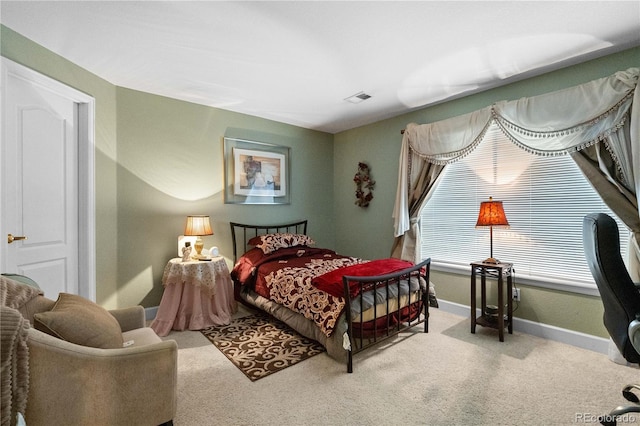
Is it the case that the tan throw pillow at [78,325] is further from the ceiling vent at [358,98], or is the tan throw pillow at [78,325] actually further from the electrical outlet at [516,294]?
the electrical outlet at [516,294]

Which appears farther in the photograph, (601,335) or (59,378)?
(601,335)

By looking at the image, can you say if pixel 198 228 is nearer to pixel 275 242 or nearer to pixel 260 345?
pixel 275 242

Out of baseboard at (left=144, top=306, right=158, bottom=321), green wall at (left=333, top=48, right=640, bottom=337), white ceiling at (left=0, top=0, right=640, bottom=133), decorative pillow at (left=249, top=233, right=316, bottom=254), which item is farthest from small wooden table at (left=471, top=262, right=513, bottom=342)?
baseboard at (left=144, top=306, right=158, bottom=321)

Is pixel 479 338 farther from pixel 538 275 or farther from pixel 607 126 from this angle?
pixel 607 126

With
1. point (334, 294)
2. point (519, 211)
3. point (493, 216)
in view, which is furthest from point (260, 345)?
point (519, 211)

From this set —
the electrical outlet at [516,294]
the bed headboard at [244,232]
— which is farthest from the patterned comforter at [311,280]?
the electrical outlet at [516,294]

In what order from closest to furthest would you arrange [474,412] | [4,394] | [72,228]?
[4,394] < [474,412] < [72,228]

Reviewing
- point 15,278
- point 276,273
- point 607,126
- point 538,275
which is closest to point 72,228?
point 15,278

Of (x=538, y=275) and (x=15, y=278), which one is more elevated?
(x=15, y=278)

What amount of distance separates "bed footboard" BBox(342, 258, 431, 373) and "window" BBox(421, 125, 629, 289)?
3.05ft

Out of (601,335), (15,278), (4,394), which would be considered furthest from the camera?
(601,335)

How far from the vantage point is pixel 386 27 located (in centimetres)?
222

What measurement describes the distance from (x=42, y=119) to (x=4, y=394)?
247 centimetres

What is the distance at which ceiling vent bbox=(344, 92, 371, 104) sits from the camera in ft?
11.5
